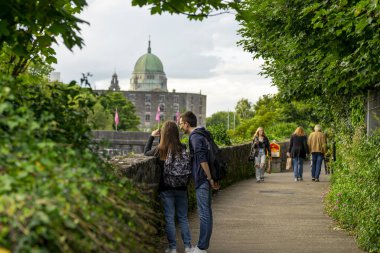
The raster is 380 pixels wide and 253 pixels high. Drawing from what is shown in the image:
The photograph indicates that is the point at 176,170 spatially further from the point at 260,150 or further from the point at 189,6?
the point at 260,150

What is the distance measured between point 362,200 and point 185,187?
2644mm

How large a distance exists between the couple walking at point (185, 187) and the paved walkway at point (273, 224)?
576mm

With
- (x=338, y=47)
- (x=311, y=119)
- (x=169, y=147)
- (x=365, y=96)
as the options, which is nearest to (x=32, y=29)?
(x=169, y=147)

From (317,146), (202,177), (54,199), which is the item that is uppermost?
(317,146)

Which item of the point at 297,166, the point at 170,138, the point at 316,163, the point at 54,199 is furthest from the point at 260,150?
the point at 54,199

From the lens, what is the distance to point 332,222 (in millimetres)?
12414

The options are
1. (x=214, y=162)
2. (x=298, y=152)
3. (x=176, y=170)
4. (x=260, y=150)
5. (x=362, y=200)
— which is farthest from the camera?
(x=298, y=152)

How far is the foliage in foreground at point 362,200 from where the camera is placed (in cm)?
909

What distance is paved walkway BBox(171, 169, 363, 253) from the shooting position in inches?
386

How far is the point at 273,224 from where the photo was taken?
39.9 ft

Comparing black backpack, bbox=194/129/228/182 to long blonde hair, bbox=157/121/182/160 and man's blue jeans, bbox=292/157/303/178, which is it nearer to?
long blonde hair, bbox=157/121/182/160

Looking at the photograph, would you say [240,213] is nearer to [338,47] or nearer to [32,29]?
[338,47]

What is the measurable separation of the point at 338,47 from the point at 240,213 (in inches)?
133

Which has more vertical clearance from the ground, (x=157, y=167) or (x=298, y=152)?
(x=298, y=152)
